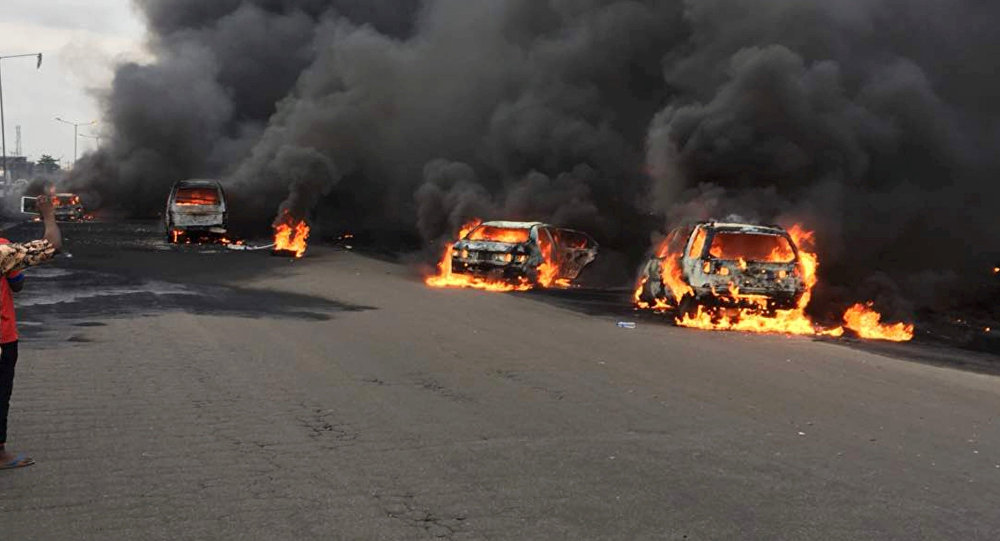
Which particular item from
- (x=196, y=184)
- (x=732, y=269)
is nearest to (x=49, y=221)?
(x=732, y=269)

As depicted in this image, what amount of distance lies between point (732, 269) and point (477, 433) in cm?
790

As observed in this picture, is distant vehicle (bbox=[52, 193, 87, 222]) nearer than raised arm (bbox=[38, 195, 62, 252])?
No

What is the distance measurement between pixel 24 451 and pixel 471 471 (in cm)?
272

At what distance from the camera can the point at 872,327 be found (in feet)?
49.9

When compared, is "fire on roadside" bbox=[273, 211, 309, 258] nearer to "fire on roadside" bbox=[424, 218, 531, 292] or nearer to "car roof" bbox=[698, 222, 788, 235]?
"fire on roadside" bbox=[424, 218, 531, 292]

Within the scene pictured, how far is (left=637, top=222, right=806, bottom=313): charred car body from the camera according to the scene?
13180 millimetres

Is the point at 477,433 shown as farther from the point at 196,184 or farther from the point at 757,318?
the point at 196,184

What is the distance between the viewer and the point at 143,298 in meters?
13.9

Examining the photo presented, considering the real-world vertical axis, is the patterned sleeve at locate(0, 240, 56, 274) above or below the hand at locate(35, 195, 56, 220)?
below

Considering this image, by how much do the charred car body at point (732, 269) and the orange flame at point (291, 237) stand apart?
1342 cm

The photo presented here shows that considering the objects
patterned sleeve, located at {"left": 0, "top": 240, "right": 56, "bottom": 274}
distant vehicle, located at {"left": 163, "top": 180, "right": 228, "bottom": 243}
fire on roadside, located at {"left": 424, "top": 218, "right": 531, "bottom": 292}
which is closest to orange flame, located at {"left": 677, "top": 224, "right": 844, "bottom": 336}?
fire on roadside, located at {"left": 424, "top": 218, "right": 531, "bottom": 292}

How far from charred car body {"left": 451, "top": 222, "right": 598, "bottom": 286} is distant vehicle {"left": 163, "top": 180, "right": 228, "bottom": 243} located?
11.4m

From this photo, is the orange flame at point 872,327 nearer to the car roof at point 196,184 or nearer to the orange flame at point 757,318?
the orange flame at point 757,318

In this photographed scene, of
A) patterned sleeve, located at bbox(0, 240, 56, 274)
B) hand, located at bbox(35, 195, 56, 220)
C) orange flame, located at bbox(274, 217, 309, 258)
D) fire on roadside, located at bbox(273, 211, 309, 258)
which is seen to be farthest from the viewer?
orange flame, located at bbox(274, 217, 309, 258)
